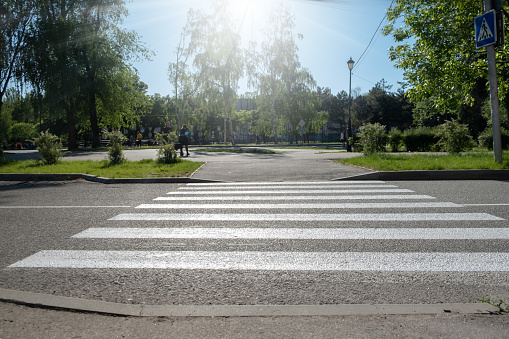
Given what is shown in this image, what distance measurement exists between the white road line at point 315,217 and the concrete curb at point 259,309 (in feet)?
10.2

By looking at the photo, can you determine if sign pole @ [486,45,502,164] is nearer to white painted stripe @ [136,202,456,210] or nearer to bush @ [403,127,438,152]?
white painted stripe @ [136,202,456,210]

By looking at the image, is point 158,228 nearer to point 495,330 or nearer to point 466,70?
point 495,330

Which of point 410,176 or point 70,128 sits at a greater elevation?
point 70,128

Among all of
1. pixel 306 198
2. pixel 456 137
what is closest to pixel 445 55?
pixel 456 137

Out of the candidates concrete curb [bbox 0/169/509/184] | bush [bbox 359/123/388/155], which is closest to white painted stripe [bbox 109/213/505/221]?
concrete curb [bbox 0/169/509/184]

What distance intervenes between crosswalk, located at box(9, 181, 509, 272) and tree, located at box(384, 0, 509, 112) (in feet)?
32.8

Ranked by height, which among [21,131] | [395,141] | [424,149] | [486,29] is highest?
[21,131]

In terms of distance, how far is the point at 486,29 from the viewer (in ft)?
37.9

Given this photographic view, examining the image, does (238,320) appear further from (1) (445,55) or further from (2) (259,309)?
(1) (445,55)

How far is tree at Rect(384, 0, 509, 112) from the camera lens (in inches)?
630

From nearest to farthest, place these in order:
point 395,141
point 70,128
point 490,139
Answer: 1. point 490,139
2. point 395,141
3. point 70,128

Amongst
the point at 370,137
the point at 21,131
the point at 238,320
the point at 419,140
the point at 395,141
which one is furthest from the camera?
the point at 21,131

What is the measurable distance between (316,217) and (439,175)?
6549mm

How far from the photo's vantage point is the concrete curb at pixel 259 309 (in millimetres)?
2883
